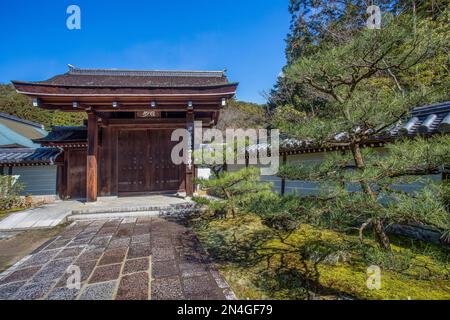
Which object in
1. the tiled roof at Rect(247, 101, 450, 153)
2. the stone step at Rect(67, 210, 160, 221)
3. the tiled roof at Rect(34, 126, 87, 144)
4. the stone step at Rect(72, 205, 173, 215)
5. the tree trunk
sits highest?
the tiled roof at Rect(34, 126, 87, 144)

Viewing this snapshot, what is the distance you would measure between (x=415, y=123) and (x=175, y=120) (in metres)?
6.71

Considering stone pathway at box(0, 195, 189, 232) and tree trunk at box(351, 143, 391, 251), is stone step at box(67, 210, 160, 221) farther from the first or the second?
tree trunk at box(351, 143, 391, 251)

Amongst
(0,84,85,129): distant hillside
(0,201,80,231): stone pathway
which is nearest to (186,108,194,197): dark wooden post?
(0,201,80,231): stone pathway

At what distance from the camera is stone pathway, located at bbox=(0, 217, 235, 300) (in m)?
2.34

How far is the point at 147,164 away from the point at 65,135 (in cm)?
338

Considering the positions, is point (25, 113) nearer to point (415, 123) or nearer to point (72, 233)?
point (72, 233)

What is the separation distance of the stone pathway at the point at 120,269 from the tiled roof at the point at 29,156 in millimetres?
4915

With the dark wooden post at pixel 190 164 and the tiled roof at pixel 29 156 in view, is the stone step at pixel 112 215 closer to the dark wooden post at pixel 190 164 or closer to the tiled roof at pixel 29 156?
the dark wooden post at pixel 190 164

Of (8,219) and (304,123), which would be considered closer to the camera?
(304,123)

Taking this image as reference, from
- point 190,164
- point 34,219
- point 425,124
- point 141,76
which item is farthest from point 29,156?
point 425,124

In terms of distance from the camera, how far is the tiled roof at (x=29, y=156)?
7.76 m

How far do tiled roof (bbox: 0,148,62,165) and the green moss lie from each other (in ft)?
23.9
